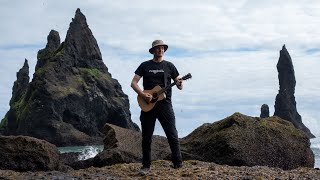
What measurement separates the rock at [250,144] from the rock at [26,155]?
4.71 m

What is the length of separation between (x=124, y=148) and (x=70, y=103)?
4090 inches

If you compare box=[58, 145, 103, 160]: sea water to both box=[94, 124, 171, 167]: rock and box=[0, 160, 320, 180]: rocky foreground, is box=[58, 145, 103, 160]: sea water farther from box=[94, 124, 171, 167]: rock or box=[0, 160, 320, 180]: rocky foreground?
box=[0, 160, 320, 180]: rocky foreground

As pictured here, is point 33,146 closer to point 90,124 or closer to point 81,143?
point 81,143

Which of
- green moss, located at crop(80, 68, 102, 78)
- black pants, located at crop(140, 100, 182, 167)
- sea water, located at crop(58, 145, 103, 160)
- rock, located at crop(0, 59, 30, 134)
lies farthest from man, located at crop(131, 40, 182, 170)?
rock, located at crop(0, 59, 30, 134)

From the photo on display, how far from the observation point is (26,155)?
665 inches

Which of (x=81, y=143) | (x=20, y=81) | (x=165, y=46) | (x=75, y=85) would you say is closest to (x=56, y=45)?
(x=20, y=81)

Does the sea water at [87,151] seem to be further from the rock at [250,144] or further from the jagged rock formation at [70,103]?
the rock at [250,144]

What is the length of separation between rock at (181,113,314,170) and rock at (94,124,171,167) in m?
1.83

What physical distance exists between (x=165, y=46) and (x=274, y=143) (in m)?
7.47

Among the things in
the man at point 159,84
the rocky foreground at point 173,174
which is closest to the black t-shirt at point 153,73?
the man at point 159,84

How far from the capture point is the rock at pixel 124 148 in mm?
18172

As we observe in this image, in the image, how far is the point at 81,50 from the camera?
146125mm

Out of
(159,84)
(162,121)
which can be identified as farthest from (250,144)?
(159,84)

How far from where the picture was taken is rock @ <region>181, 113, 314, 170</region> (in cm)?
1709
